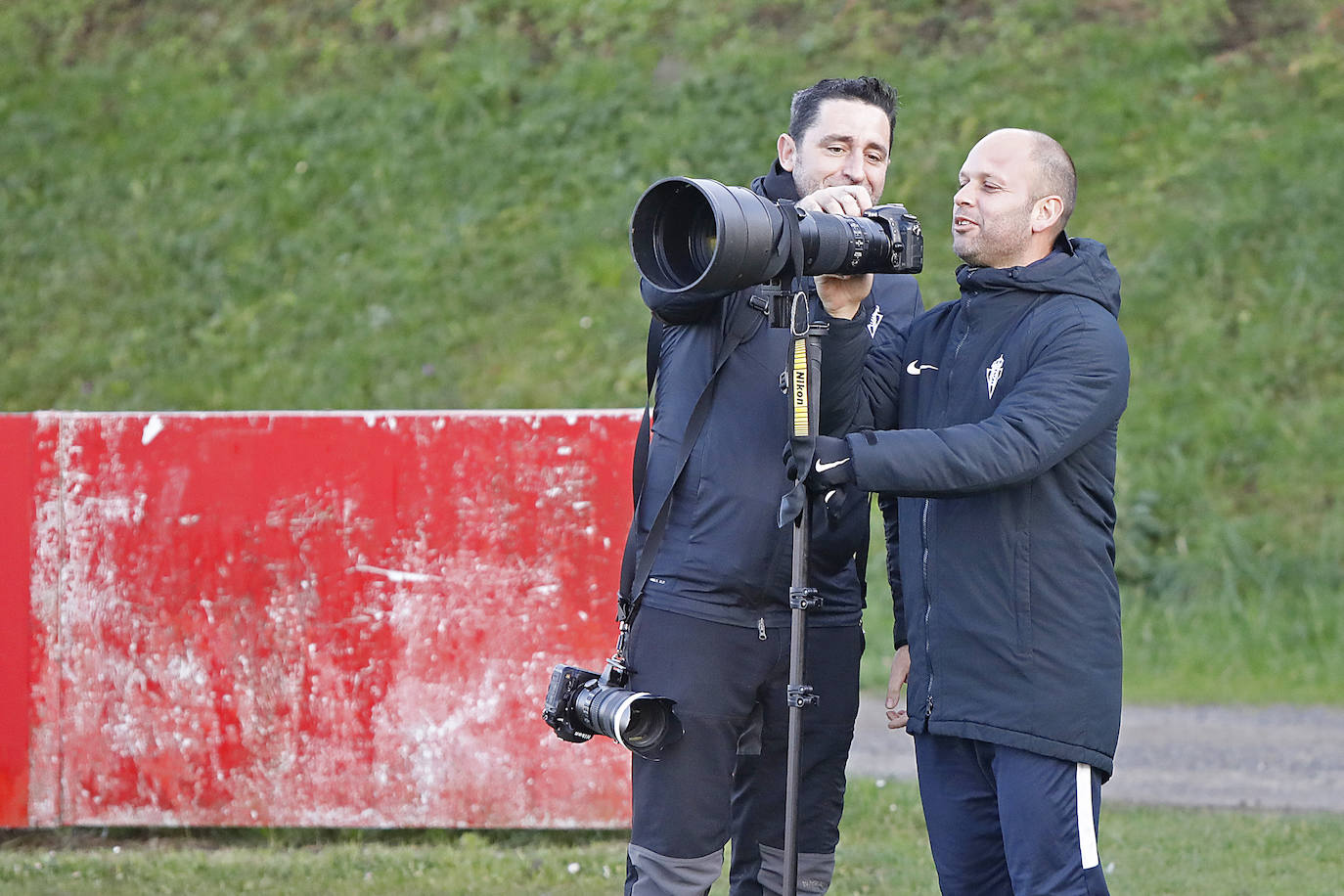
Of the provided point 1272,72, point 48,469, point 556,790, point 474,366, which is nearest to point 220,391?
point 474,366

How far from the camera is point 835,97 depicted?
3180 millimetres

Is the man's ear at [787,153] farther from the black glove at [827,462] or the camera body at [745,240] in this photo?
the black glove at [827,462]

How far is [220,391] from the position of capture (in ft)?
31.3

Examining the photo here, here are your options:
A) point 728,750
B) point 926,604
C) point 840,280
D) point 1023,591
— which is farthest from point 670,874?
point 840,280

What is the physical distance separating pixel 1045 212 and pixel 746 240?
659mm

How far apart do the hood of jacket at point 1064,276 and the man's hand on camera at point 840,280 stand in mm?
232

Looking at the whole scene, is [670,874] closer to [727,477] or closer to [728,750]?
[728,750]

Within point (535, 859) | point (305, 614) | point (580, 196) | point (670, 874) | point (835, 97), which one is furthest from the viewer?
point (580, 196)

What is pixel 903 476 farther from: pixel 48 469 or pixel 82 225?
pixel 82 225

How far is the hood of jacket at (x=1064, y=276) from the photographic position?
284 cm

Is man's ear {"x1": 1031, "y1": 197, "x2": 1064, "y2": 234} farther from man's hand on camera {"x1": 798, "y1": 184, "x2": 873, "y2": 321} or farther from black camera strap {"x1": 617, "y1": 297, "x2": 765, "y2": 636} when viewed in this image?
black camera strap {"x1": 617, "y1": 297, "x2": 765, "y2": 636}

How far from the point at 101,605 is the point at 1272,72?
27.2ft

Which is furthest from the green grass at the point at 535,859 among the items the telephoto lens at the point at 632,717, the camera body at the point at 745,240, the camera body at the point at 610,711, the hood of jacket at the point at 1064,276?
the camera body at the point at 745,240

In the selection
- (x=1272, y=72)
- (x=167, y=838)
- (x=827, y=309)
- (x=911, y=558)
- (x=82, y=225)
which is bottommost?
(x=167, y=838)
